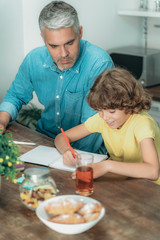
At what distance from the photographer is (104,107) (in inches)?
66.7

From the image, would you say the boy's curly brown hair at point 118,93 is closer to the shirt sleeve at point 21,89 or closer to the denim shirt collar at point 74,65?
the denim shirt collar at point 74,65

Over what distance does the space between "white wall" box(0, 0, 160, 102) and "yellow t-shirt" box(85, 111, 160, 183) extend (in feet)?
4.65

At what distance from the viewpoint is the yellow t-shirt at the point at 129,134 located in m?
1.69

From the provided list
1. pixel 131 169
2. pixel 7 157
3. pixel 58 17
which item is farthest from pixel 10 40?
pixel 7 157

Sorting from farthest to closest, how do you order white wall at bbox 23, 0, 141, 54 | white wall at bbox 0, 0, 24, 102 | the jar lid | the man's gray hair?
white wall at bbox 23, 0, 141, 54
white wall at bbox 0, 0, 24, 102
the man's gray hair
the jar lid

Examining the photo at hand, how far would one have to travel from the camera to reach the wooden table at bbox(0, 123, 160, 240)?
3.72 ft

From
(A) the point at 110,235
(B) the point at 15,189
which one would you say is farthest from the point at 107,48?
(A) the point at 110,235

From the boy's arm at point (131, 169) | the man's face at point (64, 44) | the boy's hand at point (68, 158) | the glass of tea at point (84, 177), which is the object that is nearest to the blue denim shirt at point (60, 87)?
the man's face at point (64, 44)

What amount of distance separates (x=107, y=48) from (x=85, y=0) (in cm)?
58

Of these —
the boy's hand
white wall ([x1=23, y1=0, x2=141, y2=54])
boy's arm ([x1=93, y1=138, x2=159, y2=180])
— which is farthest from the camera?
white wall ([x1=23, y1=0, x2=141, y2=54])

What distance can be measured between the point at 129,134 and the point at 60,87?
65cm

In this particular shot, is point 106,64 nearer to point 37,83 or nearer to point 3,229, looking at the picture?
point 37,83

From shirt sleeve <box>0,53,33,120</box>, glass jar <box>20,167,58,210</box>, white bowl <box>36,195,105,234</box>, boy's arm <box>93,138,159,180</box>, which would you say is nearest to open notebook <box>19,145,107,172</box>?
boy's arm <box>93,138,159,180</box>

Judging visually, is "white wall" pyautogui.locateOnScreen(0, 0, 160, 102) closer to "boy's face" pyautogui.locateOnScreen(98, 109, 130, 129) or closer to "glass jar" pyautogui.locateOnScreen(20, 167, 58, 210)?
"boy's face" pyautogui.locateOnScreen(98, 109, 130, 129)
